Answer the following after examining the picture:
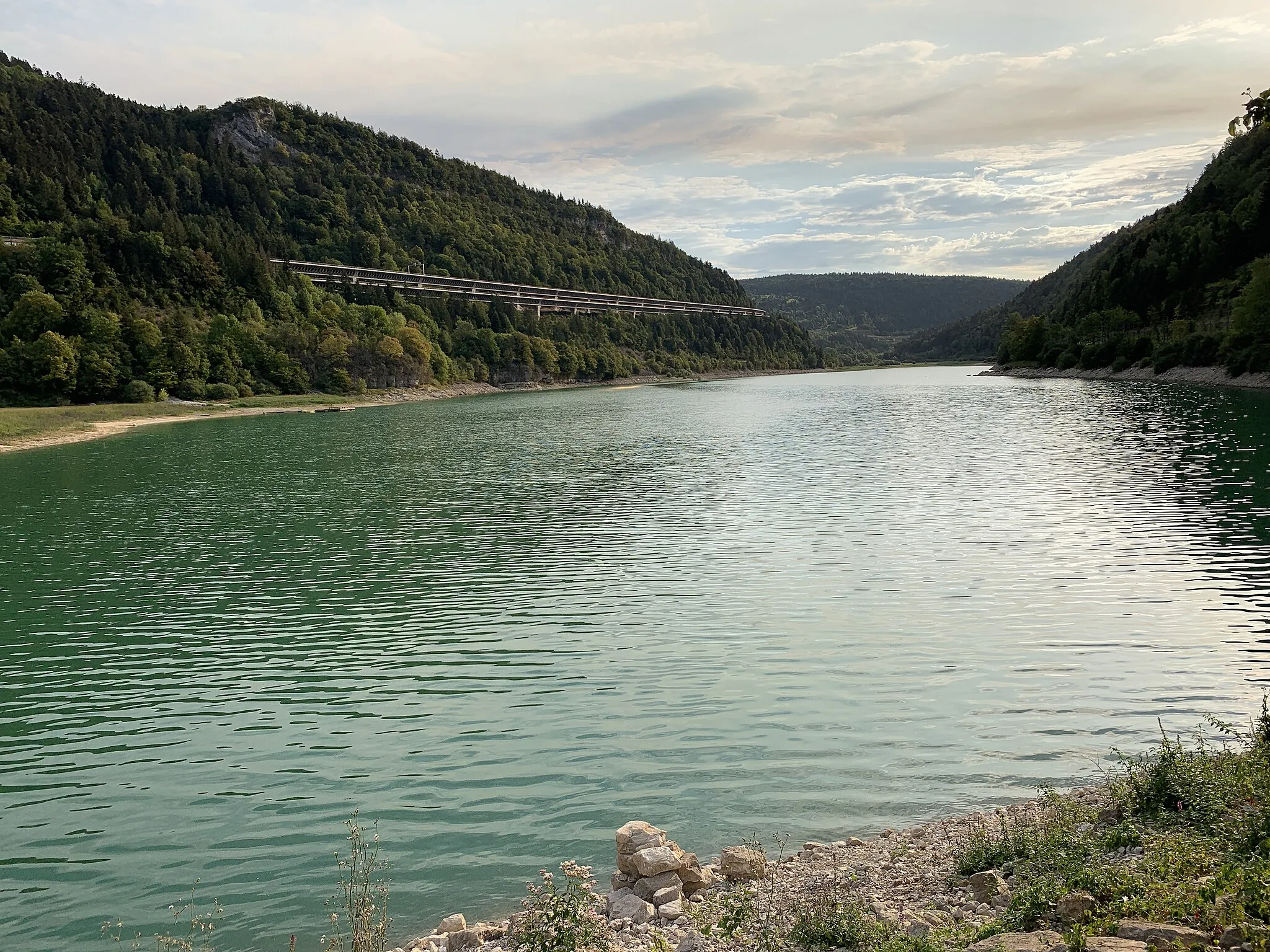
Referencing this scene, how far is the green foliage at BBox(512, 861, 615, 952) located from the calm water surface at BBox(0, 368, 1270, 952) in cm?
168

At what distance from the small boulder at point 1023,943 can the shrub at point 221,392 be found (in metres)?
116

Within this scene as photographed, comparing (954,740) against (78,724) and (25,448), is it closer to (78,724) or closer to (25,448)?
(78,724)

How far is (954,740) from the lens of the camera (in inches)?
523

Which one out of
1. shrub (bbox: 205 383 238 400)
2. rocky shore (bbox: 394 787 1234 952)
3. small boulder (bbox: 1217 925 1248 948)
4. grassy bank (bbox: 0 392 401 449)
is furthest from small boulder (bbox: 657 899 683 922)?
shrub (bbox: 205 383 238 400)

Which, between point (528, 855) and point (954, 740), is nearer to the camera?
point (528, 855)

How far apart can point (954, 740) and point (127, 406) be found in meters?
101

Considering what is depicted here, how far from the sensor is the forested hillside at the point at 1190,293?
91.2 metres

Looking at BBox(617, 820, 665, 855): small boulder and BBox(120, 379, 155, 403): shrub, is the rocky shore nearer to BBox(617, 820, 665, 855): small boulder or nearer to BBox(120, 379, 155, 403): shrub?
BBox(617, 820, 665, 855): small boulder

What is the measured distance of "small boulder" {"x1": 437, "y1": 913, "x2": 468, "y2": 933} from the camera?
8.65 metres

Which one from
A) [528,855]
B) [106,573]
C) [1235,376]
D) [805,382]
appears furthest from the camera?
[805,382]

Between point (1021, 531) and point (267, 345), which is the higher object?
point (267, 345)

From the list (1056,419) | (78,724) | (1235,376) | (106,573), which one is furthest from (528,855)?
(1235,376)

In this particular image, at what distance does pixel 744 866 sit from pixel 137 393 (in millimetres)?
107498

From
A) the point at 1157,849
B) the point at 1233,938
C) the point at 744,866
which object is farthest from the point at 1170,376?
the point at 1233,938
